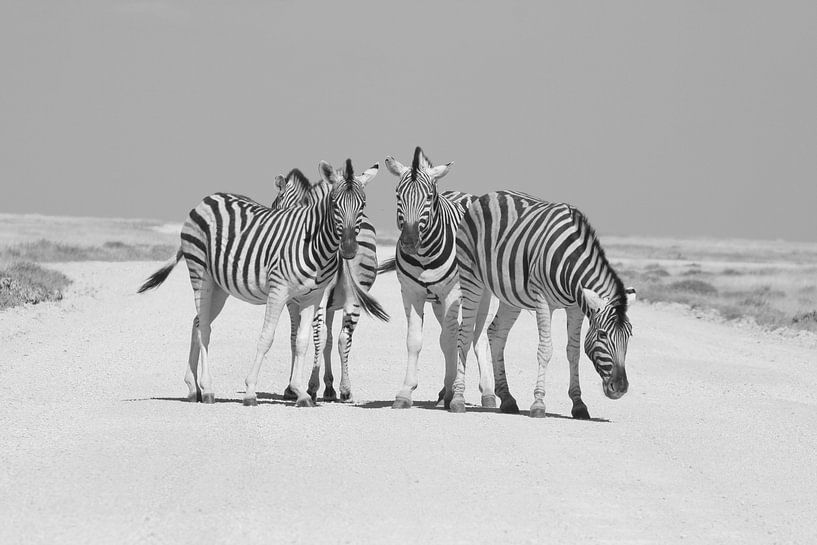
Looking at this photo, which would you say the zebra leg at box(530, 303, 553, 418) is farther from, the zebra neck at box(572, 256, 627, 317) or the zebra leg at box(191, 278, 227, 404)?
the zebra leg at box(191, 278, 227, 404)

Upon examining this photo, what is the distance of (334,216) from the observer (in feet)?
41.8

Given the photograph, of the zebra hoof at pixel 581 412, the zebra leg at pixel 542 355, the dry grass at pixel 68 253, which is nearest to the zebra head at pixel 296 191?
the zebra leg at pixel 542 355

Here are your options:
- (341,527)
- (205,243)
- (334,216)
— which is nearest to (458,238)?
(334,216)

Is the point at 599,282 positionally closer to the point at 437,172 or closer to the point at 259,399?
the point at 437,172

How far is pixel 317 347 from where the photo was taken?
14.5 meters

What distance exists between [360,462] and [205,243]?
501 centimetres

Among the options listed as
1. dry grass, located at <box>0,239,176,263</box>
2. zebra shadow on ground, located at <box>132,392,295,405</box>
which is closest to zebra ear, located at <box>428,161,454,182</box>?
zebra shadow on ground, located at <box>132,392,295,405</box>

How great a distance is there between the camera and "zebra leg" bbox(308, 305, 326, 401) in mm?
14258

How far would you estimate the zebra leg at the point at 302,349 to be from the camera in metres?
12.9

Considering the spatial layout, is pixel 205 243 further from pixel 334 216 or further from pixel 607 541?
pixel 607 541

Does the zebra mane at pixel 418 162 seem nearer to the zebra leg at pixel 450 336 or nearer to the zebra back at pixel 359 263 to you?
the zebra back at pixel 359 263

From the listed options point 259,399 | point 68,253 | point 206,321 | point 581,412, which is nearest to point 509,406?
point 581,412

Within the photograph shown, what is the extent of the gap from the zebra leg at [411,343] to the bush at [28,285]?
42.1 ft

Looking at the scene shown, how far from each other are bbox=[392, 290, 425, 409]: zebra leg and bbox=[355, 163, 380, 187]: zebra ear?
1236 millimetres
